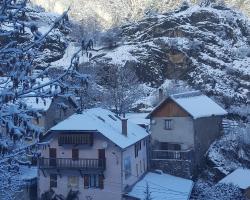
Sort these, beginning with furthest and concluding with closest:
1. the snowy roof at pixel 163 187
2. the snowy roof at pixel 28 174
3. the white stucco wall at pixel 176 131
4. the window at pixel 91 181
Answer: the white stucco wall at pixel 176 131 < the snowy roof at pixel 28 174 < the window at pixel 91 181 < the snowy roof at pixel 163 187

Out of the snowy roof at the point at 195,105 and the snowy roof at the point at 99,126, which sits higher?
the snowy roof at the point at 195,105

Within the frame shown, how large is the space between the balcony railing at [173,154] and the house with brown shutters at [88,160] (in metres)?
5.22

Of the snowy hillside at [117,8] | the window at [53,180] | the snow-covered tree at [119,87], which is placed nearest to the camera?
the window at [53,180]

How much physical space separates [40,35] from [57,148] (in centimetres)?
3074

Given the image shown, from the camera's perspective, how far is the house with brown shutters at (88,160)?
3528 cm

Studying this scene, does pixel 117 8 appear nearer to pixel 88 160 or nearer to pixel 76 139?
pixel 76 139

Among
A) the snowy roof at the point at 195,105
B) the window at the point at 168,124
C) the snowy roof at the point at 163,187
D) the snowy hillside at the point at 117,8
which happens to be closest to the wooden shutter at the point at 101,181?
the snowy roof at the point at 163,187

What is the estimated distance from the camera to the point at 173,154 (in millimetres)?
42469

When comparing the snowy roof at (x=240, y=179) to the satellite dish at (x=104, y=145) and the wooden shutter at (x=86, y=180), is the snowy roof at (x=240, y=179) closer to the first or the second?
the satellite dish at (x=104, y=145)

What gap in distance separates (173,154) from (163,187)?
6055mm

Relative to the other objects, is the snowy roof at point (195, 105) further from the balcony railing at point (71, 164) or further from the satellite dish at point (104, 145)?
the balcony railing at point (71, 164)

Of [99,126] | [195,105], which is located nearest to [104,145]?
[99,126]

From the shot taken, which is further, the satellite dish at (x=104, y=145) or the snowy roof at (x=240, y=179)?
the snowy roof at (x=240, y=179)

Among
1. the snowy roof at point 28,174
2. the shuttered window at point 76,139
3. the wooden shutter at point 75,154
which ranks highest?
the shuttered window at point 76,139
